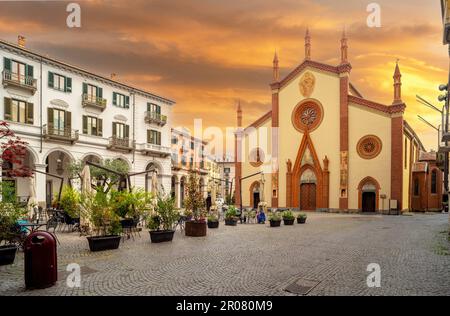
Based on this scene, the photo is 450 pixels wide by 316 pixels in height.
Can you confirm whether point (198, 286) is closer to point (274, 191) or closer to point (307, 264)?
point (307, 264)

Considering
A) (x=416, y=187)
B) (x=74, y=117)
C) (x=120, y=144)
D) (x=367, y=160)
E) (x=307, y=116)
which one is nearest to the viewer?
(x=74, y=117)

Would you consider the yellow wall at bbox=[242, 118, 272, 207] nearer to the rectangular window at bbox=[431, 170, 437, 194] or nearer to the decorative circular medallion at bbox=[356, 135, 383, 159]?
the decorative circular medallion at bbox=[356, 135, 383, 159]

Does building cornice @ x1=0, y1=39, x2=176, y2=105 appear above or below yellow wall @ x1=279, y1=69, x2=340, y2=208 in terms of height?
above

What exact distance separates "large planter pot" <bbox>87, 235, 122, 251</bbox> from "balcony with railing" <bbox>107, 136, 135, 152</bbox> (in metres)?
23.0

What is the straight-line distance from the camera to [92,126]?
29.8 meters

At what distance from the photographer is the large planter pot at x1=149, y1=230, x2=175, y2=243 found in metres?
11.5

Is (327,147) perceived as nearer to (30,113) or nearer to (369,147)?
(369,147)

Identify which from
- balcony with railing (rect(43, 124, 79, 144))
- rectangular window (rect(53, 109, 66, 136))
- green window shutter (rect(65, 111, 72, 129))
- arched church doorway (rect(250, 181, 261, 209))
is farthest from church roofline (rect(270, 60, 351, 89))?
rectangular window (rect(53, 109, 66, 136))

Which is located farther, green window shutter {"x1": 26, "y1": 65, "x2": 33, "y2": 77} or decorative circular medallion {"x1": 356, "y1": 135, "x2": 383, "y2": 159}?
decorative circular medallion {"x1": 356, "y1": 135, "x2": 383, "y2": 159}

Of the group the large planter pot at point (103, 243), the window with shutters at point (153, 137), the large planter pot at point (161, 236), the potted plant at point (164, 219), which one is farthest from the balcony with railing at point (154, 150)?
the large planter pot at point (103, 243)

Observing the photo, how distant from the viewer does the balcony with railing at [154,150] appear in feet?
113

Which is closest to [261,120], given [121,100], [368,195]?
[368,195]

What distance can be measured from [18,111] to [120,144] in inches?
402

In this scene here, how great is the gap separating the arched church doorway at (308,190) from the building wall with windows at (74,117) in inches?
670
